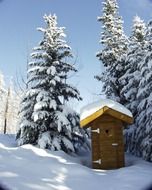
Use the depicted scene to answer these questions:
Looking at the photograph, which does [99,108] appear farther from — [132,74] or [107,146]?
[132,74]

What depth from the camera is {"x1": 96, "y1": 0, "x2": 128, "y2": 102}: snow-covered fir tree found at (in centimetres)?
2166

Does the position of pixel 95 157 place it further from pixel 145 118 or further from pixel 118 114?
pixel 145 118

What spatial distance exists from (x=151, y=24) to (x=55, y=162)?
8.04 metres

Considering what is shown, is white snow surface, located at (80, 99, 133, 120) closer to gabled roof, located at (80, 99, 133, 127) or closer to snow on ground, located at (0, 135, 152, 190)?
gabled roof, located at (80, 99, 133, 127)

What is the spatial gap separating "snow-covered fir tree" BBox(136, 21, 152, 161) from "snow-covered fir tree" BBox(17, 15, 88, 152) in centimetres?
301

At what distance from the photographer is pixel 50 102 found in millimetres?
16594

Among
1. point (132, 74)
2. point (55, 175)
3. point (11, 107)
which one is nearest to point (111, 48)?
point (132, 74)

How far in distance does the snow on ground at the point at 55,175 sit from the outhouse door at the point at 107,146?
0.94 meters

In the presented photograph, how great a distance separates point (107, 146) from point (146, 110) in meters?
3.44

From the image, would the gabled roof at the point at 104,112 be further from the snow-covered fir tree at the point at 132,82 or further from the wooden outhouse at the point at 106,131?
the snow-covered fir tree at the point at 132,82

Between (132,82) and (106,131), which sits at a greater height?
(132,82)

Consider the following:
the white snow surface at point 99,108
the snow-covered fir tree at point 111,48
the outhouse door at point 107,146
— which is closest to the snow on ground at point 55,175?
the outhouse door at point 107,146

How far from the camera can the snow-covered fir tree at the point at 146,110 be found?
1587 centimetres

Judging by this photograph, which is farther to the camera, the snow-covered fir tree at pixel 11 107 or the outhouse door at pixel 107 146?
the snow-covered fir tree at pixel 11 107
